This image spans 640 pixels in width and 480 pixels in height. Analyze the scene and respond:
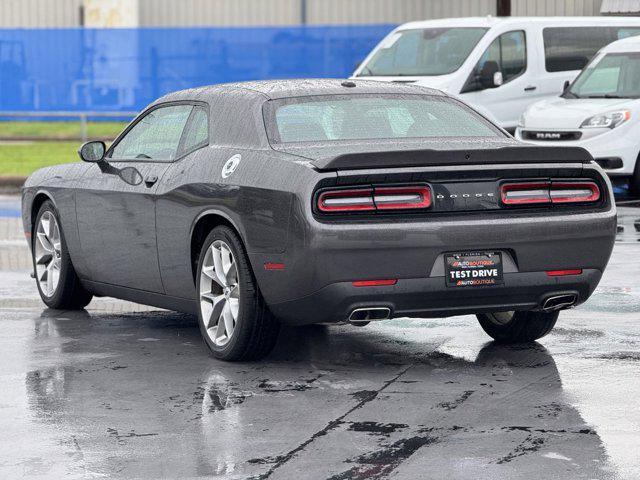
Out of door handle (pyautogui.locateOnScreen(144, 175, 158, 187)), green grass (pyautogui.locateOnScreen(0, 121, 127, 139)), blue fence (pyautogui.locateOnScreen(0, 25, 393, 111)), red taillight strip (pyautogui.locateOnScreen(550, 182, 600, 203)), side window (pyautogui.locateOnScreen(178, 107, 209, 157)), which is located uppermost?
side window (pyautogui.locateOnScreen(178, 107, 209, 157))

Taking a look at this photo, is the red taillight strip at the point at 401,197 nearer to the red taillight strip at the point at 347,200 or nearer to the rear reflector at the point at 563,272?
the red taillight strip at the point at 347,200

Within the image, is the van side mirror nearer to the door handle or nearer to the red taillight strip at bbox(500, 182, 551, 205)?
the door handle

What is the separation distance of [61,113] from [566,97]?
1448 cm

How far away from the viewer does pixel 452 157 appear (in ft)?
24.6

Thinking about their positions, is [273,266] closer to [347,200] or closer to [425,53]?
[347,200]

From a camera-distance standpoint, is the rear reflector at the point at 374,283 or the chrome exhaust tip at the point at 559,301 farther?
the chrome exhaust tip at the point at 559,301

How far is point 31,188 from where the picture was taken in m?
10.2

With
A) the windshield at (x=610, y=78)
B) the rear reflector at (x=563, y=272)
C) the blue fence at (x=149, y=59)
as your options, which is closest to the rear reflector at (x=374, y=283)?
Result: the rear reflector at (x=563, y=272)

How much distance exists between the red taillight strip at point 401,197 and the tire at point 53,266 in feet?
10.1

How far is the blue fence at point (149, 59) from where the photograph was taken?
31.7 m

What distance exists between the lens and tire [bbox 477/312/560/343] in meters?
8.48

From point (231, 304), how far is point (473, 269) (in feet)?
4.29

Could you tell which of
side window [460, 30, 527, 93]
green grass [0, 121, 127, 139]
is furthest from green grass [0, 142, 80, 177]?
side window [460, 30, 527, 93]

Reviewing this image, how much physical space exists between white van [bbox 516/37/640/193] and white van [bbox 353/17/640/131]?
137 centimetres
